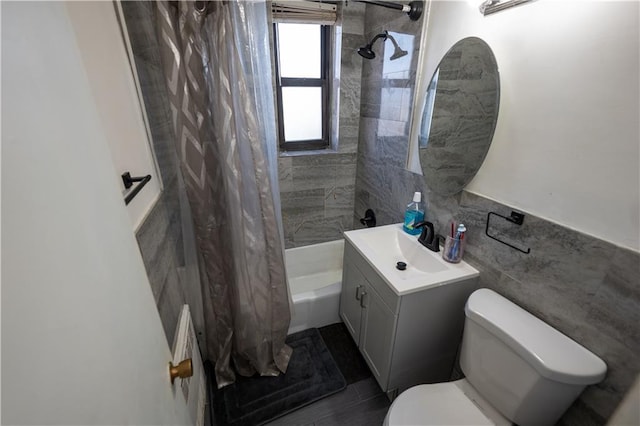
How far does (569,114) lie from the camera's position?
87 cm

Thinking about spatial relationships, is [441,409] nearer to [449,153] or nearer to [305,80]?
[449,153]

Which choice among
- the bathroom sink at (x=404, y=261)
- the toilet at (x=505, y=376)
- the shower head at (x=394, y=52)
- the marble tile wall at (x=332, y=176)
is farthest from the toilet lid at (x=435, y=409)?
the shower head at (x=394, y=52)

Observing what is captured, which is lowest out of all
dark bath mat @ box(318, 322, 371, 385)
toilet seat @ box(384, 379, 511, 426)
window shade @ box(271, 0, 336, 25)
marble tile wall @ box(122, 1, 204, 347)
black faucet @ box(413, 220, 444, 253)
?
dark bath mat @ box(318, 322, 371, 385)

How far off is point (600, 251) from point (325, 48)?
2.13 metres

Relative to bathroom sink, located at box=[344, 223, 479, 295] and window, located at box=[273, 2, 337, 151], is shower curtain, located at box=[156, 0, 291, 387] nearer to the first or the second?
bathroom sink, located at box=[344, 223, 479, 295]

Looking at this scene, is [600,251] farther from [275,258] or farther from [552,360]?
[275,258]

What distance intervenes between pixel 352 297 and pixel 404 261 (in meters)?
0.41

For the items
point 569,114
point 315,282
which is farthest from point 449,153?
point 315,282

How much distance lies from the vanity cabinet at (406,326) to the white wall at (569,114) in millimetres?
525

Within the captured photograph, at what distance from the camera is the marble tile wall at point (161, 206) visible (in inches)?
35.7

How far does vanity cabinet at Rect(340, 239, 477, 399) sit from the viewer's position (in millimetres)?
1232

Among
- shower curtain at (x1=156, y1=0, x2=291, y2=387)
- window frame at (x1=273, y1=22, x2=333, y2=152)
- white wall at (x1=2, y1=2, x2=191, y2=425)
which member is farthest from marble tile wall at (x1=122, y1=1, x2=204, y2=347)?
window frame at (x1=273, y1=22, x2=333, y2=152)

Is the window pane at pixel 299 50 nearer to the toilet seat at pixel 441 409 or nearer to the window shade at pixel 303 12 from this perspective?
the window shade at pixel 303 12

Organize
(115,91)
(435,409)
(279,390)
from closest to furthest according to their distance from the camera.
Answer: (115,91) < (435,409) < (279,390)
